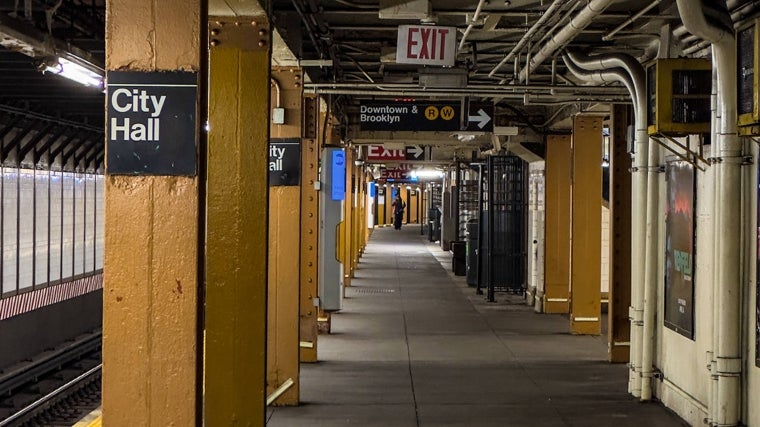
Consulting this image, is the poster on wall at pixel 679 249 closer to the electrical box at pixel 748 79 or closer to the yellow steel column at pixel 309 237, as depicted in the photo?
the electrical box at pixel 748 79

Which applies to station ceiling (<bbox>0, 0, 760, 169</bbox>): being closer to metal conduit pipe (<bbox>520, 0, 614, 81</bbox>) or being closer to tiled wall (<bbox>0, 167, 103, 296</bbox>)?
metal conduit pipe (<bbox>520, 0, 614, 81</bbox>)

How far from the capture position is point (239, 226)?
18.1 ft

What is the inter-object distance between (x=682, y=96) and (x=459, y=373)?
4.28m

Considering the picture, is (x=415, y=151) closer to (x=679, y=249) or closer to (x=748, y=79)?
(x=679, y=249)

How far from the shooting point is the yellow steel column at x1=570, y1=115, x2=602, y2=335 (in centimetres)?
1195

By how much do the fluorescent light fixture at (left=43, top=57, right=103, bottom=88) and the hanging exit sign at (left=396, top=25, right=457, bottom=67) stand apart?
303 cm

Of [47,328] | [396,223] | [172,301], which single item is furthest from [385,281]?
[396,223]

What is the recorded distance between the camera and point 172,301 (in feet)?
12.6

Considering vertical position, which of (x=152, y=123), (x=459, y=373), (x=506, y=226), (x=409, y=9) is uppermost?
(x=409, y=9)

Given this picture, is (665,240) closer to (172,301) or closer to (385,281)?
(172,301)

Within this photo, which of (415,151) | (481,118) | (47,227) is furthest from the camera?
(415,151)

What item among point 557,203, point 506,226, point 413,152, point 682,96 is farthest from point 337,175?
point 413,152

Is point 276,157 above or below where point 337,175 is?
above

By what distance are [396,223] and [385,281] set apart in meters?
27.2
